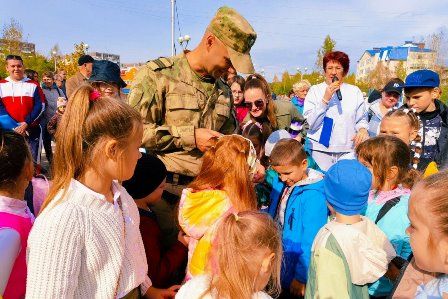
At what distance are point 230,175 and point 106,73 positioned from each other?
2.08m

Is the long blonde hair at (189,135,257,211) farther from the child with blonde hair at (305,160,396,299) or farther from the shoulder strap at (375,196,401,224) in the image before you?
the shoulder strap at (375,196,401,224)

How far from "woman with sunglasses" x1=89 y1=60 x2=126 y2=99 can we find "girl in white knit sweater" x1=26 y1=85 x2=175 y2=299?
2.21m

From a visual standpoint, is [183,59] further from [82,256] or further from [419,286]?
[419,286]

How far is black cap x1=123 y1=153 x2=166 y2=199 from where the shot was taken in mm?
2527

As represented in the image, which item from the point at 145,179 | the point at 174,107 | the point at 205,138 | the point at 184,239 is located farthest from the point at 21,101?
the point at 184,239

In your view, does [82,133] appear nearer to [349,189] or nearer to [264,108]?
[349,189]

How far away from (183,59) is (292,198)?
1356 millimetres

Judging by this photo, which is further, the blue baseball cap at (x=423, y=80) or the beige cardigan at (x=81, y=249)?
the blue baseball cap at (x=423, y=80)

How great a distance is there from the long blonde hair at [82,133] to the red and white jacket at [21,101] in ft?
18.2

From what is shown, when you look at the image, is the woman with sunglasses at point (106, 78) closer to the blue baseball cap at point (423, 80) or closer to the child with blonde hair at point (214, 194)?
the child with blonde hair at point (214, 194)

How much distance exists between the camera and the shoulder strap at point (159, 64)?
2.73 meters

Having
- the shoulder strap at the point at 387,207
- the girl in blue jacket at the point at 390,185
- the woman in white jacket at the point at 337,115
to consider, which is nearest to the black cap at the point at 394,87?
the woman in white jacket at the point at 337,115

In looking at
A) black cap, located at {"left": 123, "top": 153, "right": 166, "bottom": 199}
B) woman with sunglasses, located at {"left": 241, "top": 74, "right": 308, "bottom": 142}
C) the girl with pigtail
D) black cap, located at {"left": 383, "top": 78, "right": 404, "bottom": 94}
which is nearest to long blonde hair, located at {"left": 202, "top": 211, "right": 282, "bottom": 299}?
black cap, located at {"left": 123, "top": 153, "right": 166, "bottom": 199}

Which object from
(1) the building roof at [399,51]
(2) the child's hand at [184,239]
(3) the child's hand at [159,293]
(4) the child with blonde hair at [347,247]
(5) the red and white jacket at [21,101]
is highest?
(1) the building roof at [399,51]
